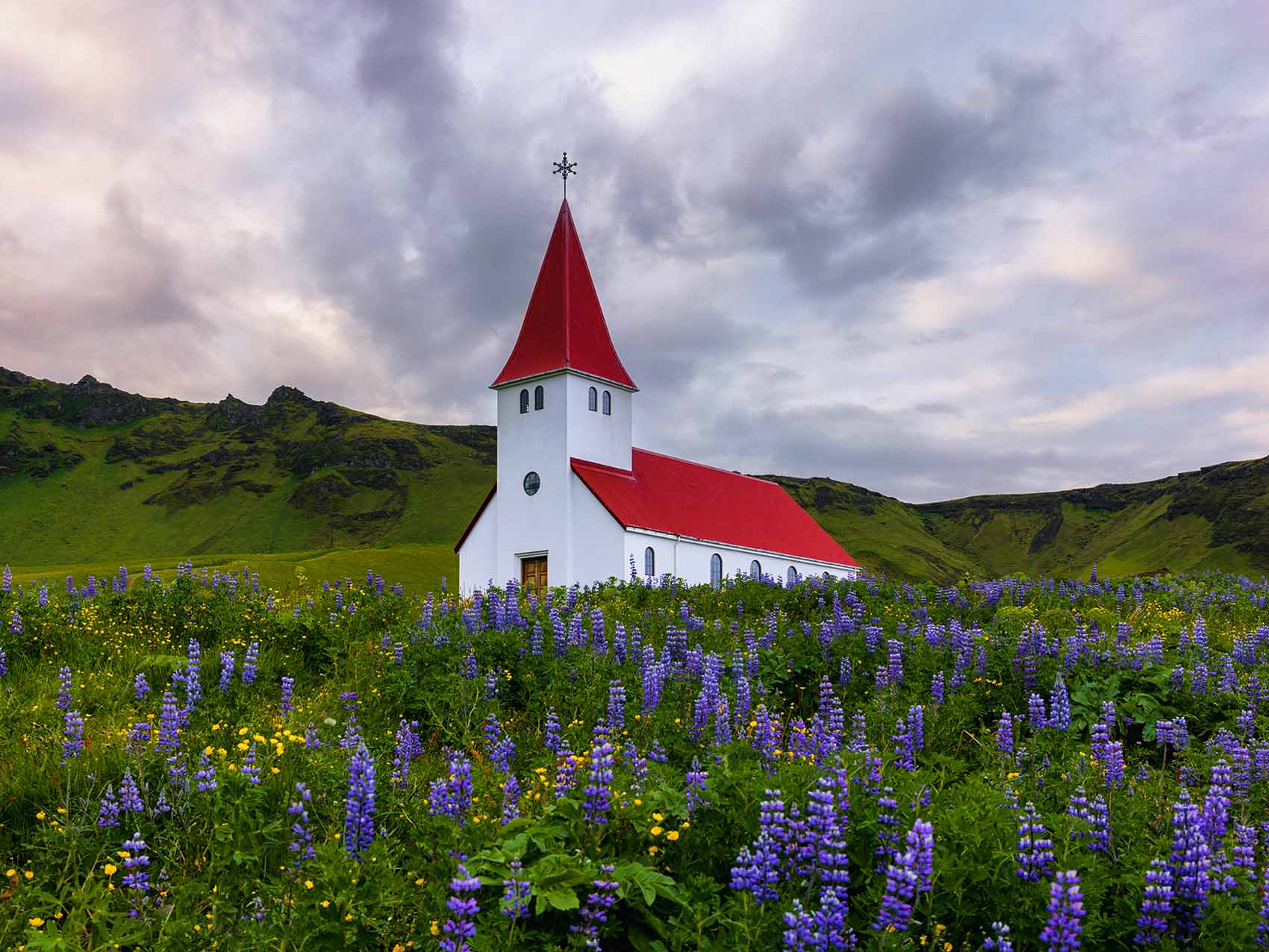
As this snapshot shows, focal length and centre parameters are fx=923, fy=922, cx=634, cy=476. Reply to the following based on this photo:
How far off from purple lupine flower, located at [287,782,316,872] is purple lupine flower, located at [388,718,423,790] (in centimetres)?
66

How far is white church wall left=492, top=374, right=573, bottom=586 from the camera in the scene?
41.6m

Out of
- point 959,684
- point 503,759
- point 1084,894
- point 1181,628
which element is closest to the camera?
point 1084,894

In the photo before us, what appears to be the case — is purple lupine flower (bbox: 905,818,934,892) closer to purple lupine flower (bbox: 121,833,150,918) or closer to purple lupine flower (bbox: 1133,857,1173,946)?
purple lupine flower (bbox: 1133,857,1173,946)

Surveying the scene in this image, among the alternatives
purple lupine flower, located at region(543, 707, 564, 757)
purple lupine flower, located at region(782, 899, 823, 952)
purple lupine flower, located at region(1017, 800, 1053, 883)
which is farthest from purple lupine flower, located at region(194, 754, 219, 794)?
purple lupine flower, located at region(1017, 800, 1053, 883)

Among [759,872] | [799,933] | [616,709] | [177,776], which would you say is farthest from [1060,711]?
[177,776]

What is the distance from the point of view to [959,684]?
9672 millimetres

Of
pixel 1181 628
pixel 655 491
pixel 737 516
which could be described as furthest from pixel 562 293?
pixel 1181 628

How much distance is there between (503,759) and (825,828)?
9.46 feet

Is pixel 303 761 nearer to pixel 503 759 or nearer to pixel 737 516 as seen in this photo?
pixel 503 759

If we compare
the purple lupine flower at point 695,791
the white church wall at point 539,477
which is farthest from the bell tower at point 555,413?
the purple lupine flower at point 695,791

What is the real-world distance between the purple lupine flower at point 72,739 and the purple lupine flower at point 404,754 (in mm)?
2334

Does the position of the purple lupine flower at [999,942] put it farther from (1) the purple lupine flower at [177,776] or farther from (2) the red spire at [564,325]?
(2) the red spire at [564,325]

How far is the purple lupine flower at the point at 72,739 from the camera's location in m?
6.90

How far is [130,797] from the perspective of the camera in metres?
6.11
